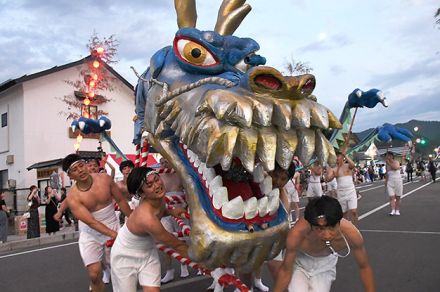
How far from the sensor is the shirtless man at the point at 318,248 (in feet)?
9.33

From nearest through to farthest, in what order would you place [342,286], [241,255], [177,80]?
[241,255], [177,80], [342,286]

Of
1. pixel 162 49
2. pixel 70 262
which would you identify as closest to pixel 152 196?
pixel 162 49

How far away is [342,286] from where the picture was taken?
490 centimetres

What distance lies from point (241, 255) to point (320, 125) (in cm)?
88

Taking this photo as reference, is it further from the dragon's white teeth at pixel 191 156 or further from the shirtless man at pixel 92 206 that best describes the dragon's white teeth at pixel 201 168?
the shirtless man at pixel 92 206

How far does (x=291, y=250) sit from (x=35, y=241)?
9.46 meters

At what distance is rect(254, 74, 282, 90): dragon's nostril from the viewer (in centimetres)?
241

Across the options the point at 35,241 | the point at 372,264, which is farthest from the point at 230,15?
the point at 35,241

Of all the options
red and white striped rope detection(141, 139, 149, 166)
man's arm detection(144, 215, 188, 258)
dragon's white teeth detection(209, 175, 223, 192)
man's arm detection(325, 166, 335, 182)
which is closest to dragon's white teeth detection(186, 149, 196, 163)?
dragon's white teeth detection(209, 175, 223, 192)

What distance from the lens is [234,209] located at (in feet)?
7.95

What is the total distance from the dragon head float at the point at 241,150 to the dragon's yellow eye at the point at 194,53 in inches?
9.2

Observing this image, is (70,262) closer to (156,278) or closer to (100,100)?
(156,278)

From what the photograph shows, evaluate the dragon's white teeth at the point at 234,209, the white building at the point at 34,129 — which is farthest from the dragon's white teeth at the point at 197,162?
the white building at the point at 34,129

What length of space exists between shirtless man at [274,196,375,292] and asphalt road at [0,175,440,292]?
1718 millimetres
